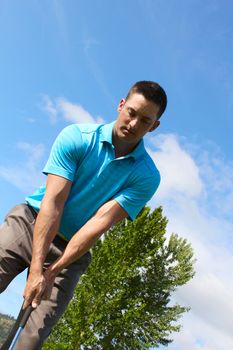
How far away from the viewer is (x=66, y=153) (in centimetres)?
372

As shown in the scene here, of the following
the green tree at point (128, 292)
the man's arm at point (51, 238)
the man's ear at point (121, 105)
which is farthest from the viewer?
the green tree at point (128, 292)

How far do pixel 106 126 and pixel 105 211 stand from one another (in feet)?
2.43

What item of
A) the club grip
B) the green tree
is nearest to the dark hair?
the club grip

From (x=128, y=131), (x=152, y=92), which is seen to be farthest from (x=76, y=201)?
(x=152, y=92)

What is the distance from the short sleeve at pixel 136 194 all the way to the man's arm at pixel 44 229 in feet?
1.57

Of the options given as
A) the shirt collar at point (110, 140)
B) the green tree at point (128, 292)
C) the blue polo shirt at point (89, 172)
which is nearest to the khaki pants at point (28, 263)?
the blue polo shirt at point (89, 172)

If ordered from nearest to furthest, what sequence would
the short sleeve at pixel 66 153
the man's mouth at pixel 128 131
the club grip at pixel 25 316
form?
1. the club grip at pixel 25 316
2. the short sleeve at pixel 66 153
3. the man's mouth at pixel 128 131

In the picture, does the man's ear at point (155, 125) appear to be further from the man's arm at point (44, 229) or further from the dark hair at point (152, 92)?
the man's arm at point (44, 229)

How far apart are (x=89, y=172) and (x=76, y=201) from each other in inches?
10.2

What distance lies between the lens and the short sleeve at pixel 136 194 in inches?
153

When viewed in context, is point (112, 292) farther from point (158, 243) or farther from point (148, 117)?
point (148, 117)

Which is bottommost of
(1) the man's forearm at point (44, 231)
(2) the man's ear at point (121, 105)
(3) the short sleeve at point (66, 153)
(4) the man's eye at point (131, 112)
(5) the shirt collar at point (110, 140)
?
(1) the man's forearm at point (44, 231)

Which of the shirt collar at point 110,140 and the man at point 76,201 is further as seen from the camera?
the shirt collar at point 110,140

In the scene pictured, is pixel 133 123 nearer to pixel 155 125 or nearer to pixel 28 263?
pixel 155 125
